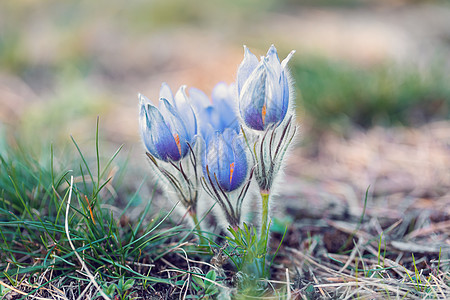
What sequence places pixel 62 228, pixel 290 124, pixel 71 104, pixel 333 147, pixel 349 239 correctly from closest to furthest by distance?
pixel 290 124
pixel 62 228
pixel 349 239
pixel 333 147
pixel 71 104

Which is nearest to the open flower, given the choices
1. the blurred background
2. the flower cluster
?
the flower cluster

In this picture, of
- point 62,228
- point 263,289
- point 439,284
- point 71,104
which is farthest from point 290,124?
point 71,104

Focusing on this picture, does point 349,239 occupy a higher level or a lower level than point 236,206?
lower

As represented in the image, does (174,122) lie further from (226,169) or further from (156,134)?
(226,169)

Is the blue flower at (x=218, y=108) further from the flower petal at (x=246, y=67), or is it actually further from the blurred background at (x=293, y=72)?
the blurred background at (x=293, y=72)

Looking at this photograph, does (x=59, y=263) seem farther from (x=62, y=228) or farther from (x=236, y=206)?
(x=236, y=206)

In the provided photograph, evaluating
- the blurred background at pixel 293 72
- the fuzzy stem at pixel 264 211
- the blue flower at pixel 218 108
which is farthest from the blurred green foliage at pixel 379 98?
the fuzzy stem at pixel 264 211

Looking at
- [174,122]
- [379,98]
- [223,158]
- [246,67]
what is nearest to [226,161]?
[223,158]

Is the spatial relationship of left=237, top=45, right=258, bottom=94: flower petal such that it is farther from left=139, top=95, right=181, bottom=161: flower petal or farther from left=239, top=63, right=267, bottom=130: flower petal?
left=139, top=95, right=181, bottom=161: flower petal
